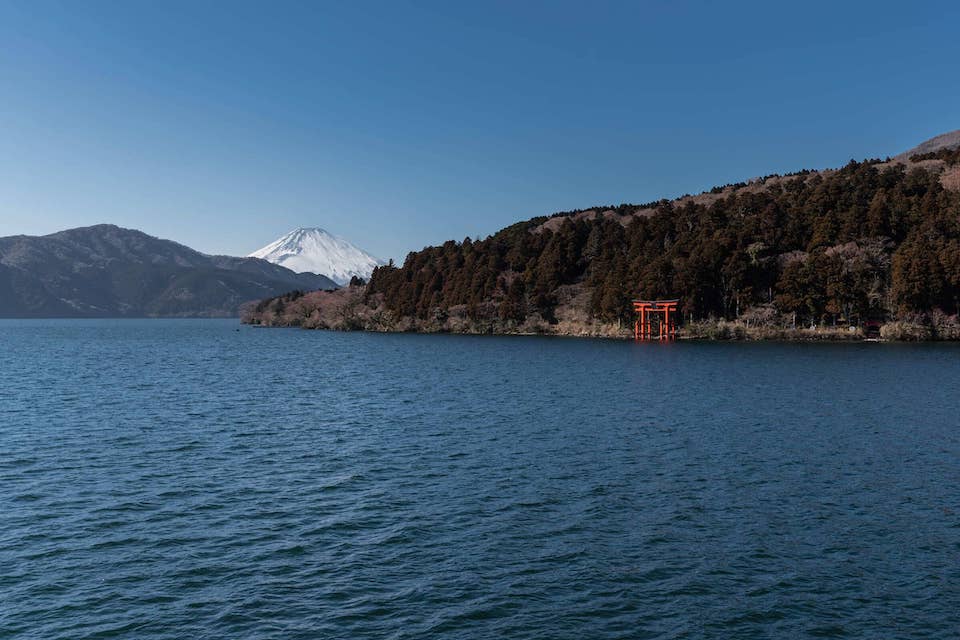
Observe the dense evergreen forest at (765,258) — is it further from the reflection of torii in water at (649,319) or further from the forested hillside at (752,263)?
the reflection of torii in water at (649,319)

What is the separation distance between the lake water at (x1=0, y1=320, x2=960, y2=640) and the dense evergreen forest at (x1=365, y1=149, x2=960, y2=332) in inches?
3185

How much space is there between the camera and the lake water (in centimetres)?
1559

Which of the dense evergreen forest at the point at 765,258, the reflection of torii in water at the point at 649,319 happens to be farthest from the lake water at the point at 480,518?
the reflection of torii in water at the point at 649,319

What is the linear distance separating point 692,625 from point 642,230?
159 m

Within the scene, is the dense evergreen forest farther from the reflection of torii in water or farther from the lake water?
the lake water

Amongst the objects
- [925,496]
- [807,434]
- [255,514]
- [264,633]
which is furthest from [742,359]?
[264,633]

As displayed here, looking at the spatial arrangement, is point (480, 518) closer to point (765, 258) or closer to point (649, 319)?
point (649, 319)

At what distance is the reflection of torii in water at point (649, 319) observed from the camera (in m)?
134

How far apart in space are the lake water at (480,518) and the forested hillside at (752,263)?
81.0 metres

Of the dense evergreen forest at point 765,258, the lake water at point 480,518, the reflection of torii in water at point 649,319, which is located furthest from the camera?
the reflection of torii in water at point 649,319

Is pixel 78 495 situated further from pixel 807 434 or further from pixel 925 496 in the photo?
pixel 807 434

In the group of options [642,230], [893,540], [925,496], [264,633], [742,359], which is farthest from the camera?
[642,230]

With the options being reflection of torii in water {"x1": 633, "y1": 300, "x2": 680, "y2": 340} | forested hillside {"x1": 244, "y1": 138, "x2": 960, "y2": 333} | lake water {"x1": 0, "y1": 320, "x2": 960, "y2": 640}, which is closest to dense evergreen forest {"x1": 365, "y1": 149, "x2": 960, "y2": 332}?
forested hillside {"x1": 244, "y1": 138, "x2": 960, "y2": 333}

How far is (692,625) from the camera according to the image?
15.0m
